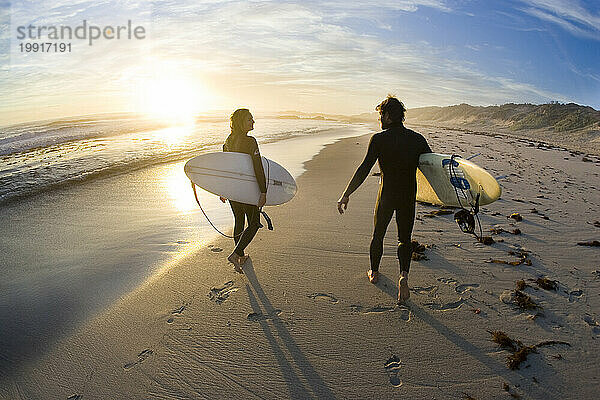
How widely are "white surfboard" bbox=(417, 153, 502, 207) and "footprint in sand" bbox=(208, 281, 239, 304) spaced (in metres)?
2.54

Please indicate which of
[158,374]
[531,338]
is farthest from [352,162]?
[158,374]

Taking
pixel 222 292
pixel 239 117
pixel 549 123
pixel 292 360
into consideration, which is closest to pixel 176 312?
pixel 222 292

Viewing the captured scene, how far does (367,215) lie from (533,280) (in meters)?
2.82

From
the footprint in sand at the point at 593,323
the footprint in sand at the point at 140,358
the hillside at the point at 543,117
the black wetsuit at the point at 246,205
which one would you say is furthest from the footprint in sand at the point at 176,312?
the hillside at the point at 543,117

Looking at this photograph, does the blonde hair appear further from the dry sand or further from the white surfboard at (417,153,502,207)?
the white surfboard at (417,153,502,207)

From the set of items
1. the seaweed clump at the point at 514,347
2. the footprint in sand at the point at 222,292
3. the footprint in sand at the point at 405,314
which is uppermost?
the seaweed clump at the point at 514,347

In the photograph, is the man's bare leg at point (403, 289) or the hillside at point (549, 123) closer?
the man's bare leg at point (403, 289)

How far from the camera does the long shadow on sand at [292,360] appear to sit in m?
2.56

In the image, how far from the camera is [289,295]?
379cm

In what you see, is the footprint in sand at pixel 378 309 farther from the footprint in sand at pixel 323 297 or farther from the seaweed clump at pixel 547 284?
the seaweed clump at pixel 547 284

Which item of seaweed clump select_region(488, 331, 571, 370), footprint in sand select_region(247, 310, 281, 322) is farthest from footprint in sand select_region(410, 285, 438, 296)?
footprint in sand select_region(247, 310, 281, 322)

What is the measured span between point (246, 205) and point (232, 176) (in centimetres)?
39

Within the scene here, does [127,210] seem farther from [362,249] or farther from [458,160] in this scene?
[458,160]

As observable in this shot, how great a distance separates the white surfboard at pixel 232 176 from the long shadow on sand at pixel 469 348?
6.01 ft
